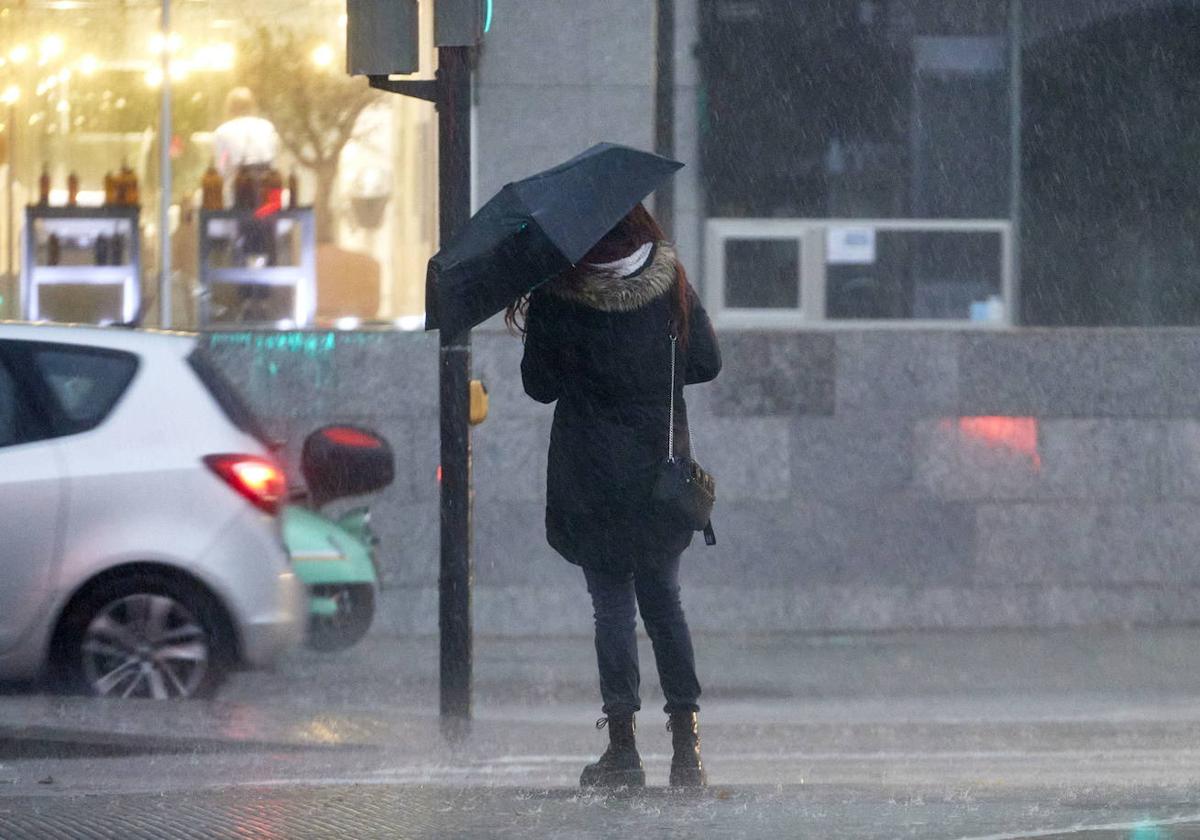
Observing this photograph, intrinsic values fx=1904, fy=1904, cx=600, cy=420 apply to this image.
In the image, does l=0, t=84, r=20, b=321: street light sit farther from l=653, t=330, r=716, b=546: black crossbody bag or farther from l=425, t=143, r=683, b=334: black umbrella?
l=653, t=330, r=716, b=546: black crossbody bag

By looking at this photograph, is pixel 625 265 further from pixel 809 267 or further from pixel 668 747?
pixel 809 267

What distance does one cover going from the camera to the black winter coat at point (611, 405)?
503 centimetres

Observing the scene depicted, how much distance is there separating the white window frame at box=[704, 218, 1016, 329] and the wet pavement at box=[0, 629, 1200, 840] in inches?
70.5

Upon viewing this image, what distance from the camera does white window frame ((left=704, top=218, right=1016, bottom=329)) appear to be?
10.7 metres

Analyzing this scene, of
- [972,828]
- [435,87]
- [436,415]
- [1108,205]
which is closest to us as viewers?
[972,828]

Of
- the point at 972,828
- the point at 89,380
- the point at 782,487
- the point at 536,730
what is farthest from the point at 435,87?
the point at 782,487

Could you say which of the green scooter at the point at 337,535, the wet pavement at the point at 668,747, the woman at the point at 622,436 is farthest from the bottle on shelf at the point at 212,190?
the woman at the point at 622,436

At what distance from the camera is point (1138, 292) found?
10883mm

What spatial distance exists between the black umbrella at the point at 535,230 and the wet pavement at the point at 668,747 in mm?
1339

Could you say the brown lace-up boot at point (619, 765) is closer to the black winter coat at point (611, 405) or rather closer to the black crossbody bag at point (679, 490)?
the black winter coat at point (611, 405)

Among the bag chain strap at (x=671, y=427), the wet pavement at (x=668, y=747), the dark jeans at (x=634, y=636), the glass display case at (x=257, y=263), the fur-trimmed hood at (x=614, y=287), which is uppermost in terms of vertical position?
the glass display case at (x=257, y=263)

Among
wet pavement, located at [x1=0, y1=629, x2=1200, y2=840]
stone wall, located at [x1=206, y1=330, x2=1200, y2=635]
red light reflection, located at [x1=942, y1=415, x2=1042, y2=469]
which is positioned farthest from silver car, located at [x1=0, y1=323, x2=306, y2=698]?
red light reflection, located at [x1=942, y1=415, x2=1042, y2=469]

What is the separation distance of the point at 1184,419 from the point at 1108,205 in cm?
133

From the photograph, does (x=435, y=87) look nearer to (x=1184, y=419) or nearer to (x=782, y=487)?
(x=782, y=487)
